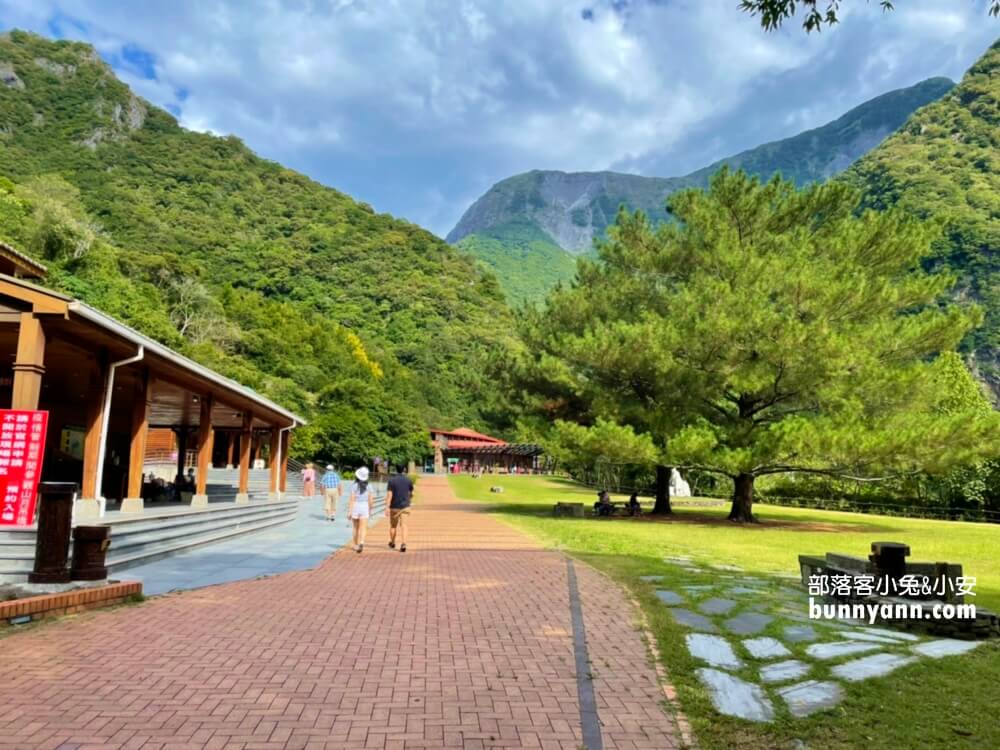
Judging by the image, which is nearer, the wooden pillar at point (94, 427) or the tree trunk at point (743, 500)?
the wooden pillar at point (94, 427)

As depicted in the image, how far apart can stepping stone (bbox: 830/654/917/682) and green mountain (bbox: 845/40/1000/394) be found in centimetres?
6456

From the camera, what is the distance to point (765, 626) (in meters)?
5.67

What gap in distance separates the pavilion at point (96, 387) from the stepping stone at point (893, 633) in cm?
926

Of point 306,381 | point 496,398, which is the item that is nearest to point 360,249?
Answer: point 306,381

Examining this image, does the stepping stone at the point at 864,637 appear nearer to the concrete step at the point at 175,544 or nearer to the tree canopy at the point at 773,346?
the concrete step at the point at 175,544

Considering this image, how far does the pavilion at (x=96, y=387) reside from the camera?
8.12 meters

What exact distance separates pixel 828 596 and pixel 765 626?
5.56 feet

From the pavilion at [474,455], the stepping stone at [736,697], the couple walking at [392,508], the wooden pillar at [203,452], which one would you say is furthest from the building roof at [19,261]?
the pavilion at [474,455]

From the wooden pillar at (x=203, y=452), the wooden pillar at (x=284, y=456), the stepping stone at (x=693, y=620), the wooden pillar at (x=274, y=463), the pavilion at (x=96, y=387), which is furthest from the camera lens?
the wooden pillar at (x=284, y=456)

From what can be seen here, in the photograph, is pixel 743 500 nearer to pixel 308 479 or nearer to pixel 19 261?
pixel 308 479

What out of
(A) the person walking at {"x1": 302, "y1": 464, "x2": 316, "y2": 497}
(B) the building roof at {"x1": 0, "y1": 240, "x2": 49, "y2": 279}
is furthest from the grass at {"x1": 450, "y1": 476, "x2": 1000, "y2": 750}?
(B) the building roof at {"x1": 0, "y1": 240, "x2": 49, "y2": 279}

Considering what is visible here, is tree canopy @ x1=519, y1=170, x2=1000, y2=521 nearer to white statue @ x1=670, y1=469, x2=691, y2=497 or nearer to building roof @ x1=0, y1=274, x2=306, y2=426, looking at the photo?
building roof @ x1=0, y1=274, x2=306, y2=426

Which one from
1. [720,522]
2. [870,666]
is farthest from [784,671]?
[720,522]

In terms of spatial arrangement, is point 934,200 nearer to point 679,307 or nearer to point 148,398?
point 679,307
